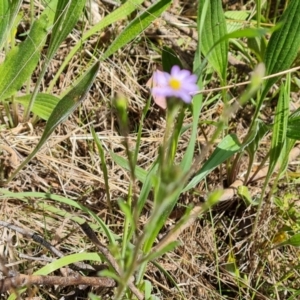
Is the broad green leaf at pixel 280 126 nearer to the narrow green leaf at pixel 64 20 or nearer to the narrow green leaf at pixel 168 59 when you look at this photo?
the narrow green leaf at pixel 168 59

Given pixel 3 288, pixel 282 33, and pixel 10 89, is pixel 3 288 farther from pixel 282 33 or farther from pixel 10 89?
pixel 282 33

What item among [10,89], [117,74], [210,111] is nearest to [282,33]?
[210,111]

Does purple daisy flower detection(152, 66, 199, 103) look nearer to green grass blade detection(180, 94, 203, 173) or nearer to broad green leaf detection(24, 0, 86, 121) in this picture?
green grass blade detection(180, 94, 203, 173)

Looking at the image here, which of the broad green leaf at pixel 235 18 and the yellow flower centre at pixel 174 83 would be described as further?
the broad green leaf at pixel 235 18

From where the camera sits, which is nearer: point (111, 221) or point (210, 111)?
point (111, 221)

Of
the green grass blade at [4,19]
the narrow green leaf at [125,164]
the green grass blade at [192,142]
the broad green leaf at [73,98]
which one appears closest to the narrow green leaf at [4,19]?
the green grass blade at [4,19]

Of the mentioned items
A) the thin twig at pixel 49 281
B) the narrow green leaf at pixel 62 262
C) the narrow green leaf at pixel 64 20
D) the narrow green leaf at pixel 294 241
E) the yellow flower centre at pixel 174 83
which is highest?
the narrow green leaf at pixel 64 20

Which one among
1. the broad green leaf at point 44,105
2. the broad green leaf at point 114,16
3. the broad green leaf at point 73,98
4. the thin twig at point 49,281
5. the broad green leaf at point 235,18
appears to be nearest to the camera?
the thin twig at point 49,281

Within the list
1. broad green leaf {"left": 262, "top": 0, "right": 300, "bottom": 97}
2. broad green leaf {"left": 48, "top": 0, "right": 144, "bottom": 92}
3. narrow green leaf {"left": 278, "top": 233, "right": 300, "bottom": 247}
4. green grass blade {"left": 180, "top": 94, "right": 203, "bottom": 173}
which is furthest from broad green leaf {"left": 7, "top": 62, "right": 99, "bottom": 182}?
narrow green leaf {"left": 278, "top": 233, "right": 300, "bottom": 247}
